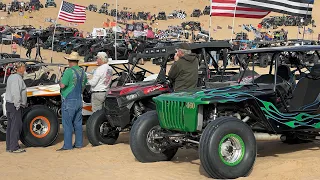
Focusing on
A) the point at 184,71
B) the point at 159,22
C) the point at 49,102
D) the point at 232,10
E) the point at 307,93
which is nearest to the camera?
the point at 307,93

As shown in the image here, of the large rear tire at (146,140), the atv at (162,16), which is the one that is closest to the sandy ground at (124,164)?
the large rear tire at (146,140)

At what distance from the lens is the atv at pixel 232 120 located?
6.94 meters

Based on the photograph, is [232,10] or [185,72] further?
[232,10]

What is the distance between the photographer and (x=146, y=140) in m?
8.20

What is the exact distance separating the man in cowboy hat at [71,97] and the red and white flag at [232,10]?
749 centimetres

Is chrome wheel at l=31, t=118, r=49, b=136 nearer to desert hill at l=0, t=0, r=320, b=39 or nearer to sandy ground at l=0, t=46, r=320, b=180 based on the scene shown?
sandy ground at l=0, t=46, r=320, b=180

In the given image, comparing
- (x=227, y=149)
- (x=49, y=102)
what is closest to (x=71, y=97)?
(x=49, y=102)

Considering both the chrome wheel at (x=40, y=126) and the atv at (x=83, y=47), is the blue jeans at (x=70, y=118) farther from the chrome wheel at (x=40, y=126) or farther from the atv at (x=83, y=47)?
the atv at (x=83, y=47)

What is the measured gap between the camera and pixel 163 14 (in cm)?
6494

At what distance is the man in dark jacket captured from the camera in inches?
350

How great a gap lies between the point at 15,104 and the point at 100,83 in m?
1.66

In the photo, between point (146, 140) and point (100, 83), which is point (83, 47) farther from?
point (146, 140)

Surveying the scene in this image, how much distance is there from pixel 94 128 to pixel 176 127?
289cm

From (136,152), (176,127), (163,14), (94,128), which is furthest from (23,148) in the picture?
(163,14)
